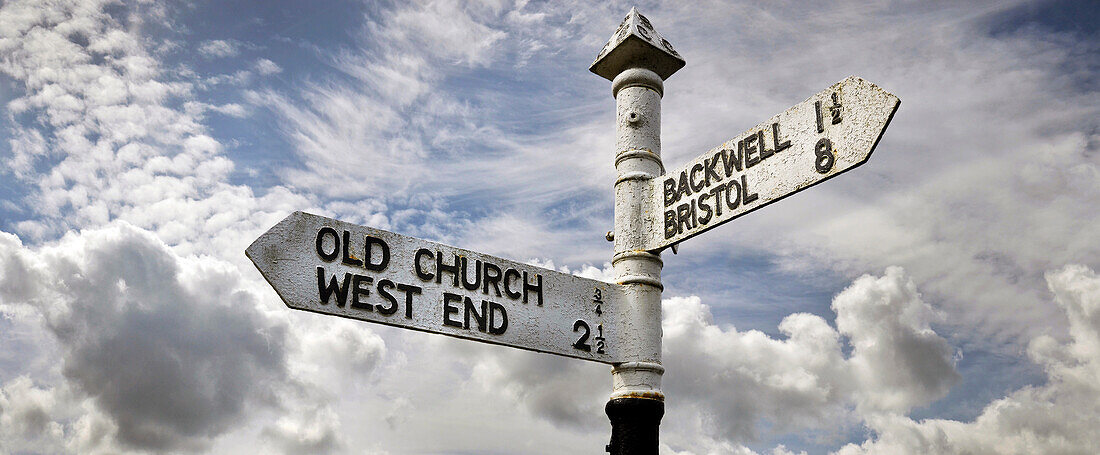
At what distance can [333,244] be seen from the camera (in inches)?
166

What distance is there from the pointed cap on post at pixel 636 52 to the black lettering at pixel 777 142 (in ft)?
4.02

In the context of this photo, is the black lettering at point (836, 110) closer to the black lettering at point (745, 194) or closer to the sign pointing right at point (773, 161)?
the sign pointing right at point (773, 161)

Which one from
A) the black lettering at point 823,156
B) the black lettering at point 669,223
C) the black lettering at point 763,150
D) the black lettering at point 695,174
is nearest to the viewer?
the black lettering at point 823,156

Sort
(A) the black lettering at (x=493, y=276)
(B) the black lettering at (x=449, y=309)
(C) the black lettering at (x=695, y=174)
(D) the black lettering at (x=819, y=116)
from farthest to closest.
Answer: (C) the black lettering at (x=695, y=174)
(A) the black lettering at (x=493, y=276)
(B) the black lettering at (x=449, y=309)
(D) the black lettering at (x=819, y=116)

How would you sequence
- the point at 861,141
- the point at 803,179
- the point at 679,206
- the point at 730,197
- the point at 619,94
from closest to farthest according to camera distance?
the point at 861,141, the point at 803,179, the point at 730,197, the point at 679,206, the point at 619,94

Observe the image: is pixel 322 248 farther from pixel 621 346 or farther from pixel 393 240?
pixel 621 346

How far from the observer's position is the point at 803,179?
4.26 metres

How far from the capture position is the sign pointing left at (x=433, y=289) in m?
4.07

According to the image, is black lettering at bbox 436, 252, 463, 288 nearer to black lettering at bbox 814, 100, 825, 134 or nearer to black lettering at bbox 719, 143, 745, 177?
black lettering at bbox 719, 143, 745, 177

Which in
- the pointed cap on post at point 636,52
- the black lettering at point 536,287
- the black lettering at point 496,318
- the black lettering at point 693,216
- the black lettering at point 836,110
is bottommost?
the black lettering at point 496,318

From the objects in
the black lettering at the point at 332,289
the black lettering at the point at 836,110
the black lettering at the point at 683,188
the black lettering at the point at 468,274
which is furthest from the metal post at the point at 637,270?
the black lettering at the point at 332,289

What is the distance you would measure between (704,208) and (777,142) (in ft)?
1.76

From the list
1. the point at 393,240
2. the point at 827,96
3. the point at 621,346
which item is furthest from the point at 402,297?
the point at 827,96

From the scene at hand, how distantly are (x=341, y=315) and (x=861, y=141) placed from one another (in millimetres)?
2582
